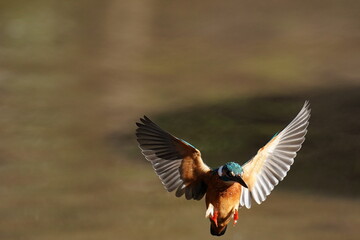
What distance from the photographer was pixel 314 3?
9.70 m

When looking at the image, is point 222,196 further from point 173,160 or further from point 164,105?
point 164,105

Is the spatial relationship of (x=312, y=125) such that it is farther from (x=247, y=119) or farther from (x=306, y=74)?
(x=306, y=74)

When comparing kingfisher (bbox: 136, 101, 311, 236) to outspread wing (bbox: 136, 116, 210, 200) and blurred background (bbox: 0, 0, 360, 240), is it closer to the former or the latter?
outspread wing (bbox: 136, 116, 210, 200)

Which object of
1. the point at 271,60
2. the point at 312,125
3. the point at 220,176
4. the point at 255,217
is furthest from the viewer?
the point at 271,60

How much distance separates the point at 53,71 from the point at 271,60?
204 centimetres

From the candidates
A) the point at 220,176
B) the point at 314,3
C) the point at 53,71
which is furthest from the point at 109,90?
the point at 220,176

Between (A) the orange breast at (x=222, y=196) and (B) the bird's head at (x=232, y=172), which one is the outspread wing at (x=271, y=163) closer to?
(A) the orange breast at (x=222, y=196)

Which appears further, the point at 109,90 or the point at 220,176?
the point at 109,90

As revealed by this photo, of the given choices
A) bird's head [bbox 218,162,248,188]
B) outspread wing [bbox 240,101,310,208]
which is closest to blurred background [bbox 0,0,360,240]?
outspread wing [bbox 240,101,310,208]

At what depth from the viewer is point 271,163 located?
131 inches

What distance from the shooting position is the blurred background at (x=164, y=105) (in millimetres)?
5238

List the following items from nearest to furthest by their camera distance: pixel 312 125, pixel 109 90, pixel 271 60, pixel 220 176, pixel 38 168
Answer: pixel 220 176
pixel 38 168
pixel 312 125
pixel 109 90
pixel 271 60

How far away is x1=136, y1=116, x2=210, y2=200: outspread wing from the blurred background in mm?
1700

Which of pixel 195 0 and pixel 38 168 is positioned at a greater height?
pixel 195 0
